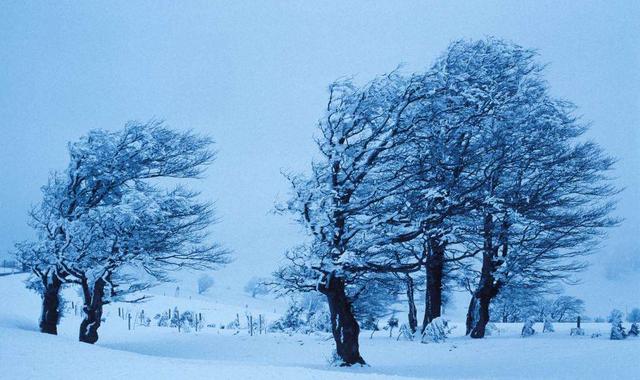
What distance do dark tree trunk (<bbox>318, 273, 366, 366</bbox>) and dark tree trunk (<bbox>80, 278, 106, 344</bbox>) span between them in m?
8.83

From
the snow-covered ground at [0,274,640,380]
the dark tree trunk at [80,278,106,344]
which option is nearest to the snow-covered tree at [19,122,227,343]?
Answer: the dark tree trunk at [80,278,106,344]

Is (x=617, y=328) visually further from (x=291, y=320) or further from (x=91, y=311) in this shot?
(x=291, y=320)

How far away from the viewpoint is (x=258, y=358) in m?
14.2

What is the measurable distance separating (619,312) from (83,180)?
1936cm

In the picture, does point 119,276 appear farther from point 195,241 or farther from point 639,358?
point 639,358

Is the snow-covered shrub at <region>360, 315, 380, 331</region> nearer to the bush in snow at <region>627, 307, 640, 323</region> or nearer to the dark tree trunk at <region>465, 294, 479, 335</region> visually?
the dark tree trunk at <region>465, 294, 479, 335</region>

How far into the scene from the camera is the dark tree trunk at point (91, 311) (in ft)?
49.5

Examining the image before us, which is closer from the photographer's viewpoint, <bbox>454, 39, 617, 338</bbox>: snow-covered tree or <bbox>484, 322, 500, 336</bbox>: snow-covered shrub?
<bbox>454, 39, 617, 338</bbox>: snow-covered tree

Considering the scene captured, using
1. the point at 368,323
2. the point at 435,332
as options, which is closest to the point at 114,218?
the point at 435,332

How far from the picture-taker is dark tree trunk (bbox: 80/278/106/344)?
49.5ft

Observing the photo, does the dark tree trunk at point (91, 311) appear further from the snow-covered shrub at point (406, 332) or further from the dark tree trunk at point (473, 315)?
the dark tree trunk at point (473, 315)

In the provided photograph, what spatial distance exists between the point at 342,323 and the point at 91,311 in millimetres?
9559

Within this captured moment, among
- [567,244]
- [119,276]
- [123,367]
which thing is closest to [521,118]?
[567,244]

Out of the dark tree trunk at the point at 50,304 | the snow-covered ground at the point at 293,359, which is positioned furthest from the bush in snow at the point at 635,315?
the dark tree trunk at the point at 50,304
